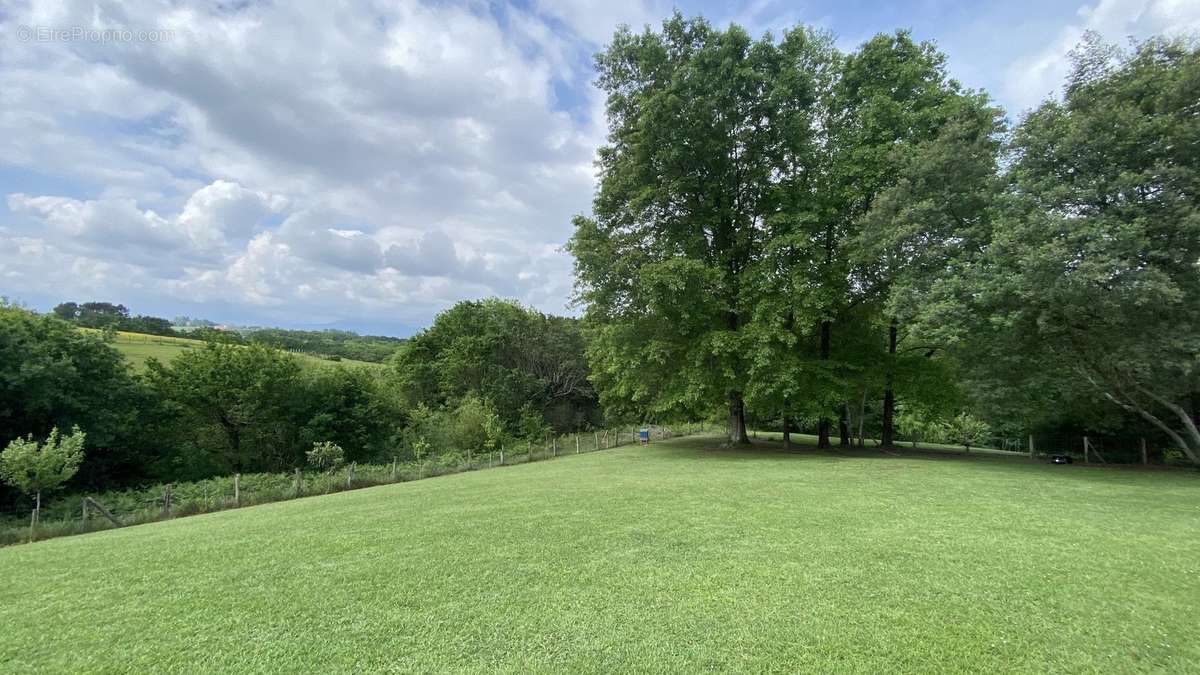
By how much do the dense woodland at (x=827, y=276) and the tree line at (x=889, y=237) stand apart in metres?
0.08

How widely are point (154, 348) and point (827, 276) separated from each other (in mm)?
40094

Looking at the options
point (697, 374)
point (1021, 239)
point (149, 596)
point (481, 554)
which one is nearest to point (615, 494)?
point (481, 554)

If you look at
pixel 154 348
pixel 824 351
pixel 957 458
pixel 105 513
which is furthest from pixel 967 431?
pixel 154 348

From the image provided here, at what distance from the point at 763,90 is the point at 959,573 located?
17.9m

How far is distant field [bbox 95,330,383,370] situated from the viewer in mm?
28334

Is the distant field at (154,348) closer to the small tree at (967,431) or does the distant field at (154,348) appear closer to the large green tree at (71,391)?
the large green tree at (71,391)

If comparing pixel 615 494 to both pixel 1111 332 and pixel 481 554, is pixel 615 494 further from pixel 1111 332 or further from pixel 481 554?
pixel 1111 332

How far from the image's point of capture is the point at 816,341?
21000mm

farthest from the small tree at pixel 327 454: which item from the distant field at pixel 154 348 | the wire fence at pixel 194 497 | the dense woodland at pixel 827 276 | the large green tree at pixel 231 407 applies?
the distant field at pixel 154 348

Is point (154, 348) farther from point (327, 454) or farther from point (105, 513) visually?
point (105, 513)

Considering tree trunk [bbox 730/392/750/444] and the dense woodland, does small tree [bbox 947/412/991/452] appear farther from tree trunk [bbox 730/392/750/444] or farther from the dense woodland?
tree trunk [bbox 730/392/750/444]

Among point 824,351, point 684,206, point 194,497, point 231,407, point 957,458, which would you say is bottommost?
point 194,497

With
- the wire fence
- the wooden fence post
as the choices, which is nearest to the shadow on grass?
the wire fence

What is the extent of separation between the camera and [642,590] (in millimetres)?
4750
